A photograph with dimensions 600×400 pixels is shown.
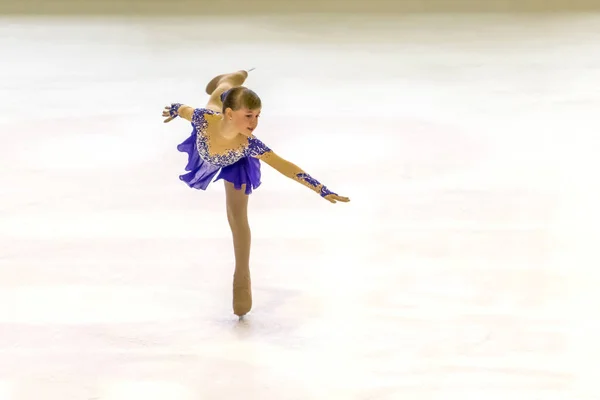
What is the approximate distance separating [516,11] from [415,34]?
121 centimetres

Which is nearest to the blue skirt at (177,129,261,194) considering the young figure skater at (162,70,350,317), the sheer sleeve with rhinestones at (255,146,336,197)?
the young figure skater at (162,70,350,317)

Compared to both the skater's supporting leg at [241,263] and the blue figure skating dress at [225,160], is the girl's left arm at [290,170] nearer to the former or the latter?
the blue figure skating dress at [225,160]

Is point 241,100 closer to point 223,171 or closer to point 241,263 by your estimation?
point 223,171

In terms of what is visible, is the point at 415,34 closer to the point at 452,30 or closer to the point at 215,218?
the point at 452,30

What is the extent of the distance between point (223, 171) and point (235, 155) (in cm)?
8

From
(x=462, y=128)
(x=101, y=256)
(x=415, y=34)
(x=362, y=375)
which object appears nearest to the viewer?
(x=362, y=375)

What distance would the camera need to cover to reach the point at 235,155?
260 cm

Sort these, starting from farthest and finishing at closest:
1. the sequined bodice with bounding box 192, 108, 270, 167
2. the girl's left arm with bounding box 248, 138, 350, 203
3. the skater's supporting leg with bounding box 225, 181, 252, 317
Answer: the skater's supporting leg with bounding box 225, 181, 252, 317, the sequined bodice with bounding box 192, 108, 270, 167, the girl's left arm with bounding box 248, 138, 350, 203

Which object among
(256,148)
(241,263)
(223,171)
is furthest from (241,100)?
(241,263)

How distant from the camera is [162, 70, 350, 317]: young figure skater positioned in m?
2.49

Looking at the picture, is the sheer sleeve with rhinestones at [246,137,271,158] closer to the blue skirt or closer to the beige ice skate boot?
the blue skirt

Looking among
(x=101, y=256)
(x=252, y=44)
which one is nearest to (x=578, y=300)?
(x=101, y=256)

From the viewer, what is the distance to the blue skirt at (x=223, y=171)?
264cm

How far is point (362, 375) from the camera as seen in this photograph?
8.15 feet
